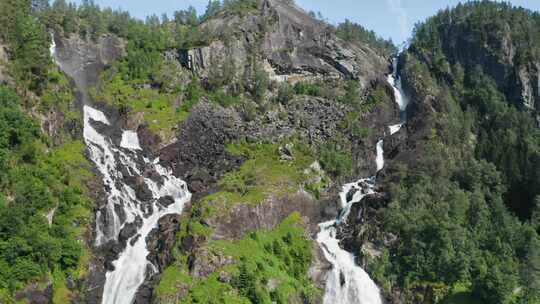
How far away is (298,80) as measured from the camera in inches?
5113

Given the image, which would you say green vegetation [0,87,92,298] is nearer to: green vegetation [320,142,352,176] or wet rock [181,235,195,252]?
wet rock [181,235,195,252]

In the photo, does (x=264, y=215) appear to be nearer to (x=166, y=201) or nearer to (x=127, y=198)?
(x=166, y=201)

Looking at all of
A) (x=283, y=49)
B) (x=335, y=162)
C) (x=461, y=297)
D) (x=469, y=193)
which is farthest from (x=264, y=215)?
(x=283, y=49)

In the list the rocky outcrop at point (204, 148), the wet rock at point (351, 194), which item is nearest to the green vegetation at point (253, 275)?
the wet rock at point (351, 194)

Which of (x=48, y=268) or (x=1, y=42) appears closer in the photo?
(x=48, y=268)

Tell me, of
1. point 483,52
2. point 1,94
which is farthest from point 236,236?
point 483,52

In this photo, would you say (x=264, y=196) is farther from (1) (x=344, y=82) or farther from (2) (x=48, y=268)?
(1) (x=344, y=82)

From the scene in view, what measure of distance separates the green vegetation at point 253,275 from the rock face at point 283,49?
51.1 m

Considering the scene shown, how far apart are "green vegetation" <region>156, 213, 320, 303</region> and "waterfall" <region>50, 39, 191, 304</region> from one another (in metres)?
6.21

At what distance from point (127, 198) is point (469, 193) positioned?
178ft

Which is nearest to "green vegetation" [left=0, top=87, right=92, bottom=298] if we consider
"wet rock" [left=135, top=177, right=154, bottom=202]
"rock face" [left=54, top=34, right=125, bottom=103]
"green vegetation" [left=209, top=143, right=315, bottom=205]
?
"wet rock" [left=135, top=177, right=154, bottom=202]

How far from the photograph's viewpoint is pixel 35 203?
72.9 meters

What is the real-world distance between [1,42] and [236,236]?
159ft

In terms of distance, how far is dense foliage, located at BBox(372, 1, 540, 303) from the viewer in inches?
3123
